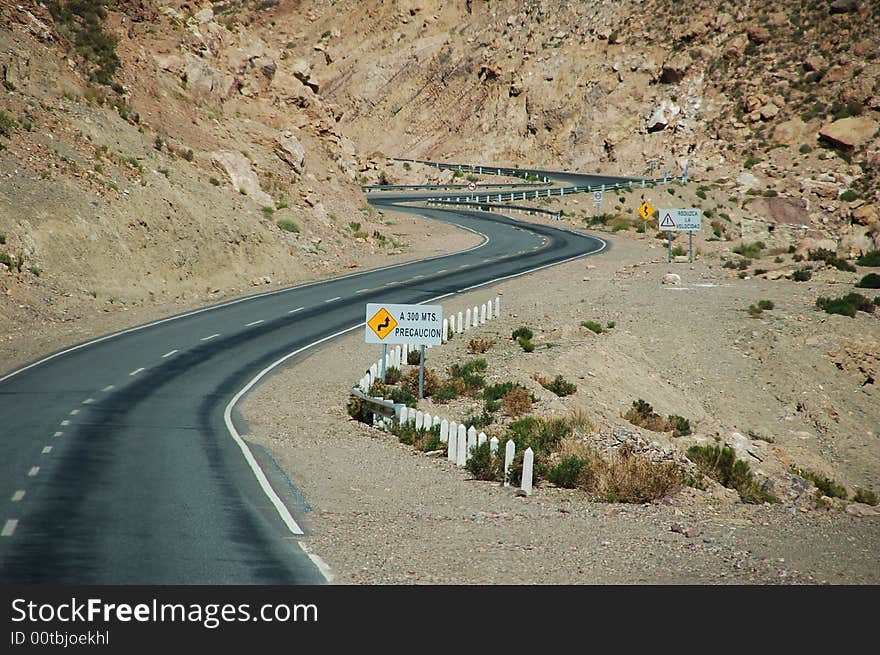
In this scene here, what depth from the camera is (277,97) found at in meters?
63.7

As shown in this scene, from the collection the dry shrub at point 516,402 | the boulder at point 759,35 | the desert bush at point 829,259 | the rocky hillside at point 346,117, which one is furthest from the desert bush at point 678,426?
the boulder at point 759,35

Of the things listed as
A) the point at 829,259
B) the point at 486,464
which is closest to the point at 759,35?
the point at 829,259

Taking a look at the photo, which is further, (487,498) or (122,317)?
(122,317)

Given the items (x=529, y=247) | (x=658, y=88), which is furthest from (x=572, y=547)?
(x=658, y=88)

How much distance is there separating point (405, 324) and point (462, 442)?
5.07 m

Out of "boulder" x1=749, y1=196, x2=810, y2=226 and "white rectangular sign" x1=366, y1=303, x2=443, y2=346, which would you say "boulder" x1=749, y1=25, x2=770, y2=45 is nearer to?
"boulder" x1=749, y1=196, x2=810, y2=226

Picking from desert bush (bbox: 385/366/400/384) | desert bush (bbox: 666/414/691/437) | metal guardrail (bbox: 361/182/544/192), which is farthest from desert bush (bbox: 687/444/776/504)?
metal guardrail (bbox: 361/182/544/192)

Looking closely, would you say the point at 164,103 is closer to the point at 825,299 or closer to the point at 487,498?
the point at 825,299

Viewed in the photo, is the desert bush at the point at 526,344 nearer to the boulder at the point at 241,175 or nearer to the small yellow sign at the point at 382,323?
the small yellow sign at the point at 382,323

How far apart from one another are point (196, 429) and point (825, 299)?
26.0 m

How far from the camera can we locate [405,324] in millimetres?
24734

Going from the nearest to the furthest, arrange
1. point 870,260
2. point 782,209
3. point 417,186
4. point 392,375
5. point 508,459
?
point 508,459, point 392,375, point 870,260, point 782,209, point 417,186

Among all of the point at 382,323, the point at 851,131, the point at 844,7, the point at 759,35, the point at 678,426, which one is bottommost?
the point at 678,426

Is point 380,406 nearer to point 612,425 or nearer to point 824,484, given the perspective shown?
point 612,425
